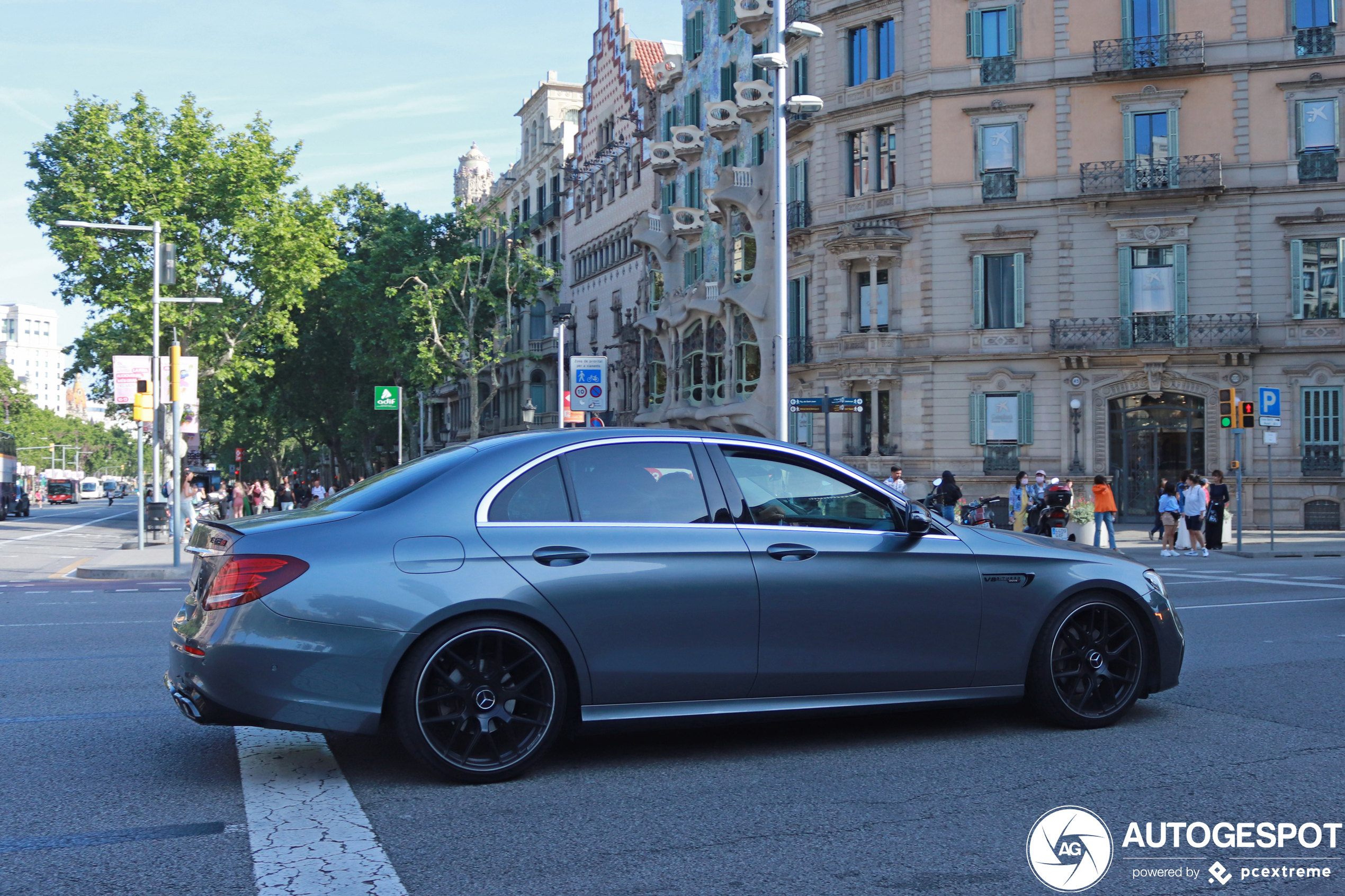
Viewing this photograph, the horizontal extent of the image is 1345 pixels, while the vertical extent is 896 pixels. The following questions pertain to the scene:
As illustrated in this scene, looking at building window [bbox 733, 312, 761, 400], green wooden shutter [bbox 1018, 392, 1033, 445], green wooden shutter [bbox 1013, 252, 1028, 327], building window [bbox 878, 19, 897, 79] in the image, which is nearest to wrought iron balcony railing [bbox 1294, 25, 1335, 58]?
green wooden shutter [bbox 1013, 252, 1028, 327]

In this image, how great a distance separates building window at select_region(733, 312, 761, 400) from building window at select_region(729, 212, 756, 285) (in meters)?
1.31

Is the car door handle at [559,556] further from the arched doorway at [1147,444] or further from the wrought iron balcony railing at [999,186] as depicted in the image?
the wrought iron balcony railing at [999,186]

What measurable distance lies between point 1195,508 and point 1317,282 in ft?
38.4

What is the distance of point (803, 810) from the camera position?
200 inches

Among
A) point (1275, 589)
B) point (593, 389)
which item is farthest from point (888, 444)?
point (1275, 589)

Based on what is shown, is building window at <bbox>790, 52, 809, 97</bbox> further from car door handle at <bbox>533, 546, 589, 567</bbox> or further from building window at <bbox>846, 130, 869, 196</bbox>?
car door handle at <bbox>533, 546, 589, 567</bbox>

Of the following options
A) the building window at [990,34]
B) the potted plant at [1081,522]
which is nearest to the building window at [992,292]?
the building window at [990,34]

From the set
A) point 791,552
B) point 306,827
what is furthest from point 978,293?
point 306,827

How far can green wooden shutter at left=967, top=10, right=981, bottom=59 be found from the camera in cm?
3519

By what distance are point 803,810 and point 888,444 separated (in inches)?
1253

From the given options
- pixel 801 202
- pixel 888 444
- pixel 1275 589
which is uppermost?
pixel 801 202

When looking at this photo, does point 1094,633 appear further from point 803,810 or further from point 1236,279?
point 1236,279

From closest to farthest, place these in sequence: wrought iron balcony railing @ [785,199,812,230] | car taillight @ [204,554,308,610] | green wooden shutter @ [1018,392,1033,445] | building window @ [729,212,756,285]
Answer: car taillight @ [204,554,308,610]
green wooden shutter @ [1018,392,1033,445]
wrought iron balcony railing @ [785,199,812,230]
building window @ [729,212,756,285]

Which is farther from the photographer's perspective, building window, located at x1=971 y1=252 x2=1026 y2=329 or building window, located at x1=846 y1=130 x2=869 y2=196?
building window, located at x1=846 y1=130 x2=869 y2=196
